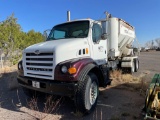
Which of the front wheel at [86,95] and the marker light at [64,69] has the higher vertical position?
the marker light at [64,69]

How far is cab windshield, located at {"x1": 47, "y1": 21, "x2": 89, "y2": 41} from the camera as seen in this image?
588cm

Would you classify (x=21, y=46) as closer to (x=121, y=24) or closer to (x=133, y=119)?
(x=121, y=24)

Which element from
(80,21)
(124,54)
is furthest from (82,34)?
(124,54)

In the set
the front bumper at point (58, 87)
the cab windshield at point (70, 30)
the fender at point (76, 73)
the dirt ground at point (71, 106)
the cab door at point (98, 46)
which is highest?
the cab windshield at point (70, 30)

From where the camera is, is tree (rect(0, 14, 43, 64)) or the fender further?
tree (rect(0, 14, 43, 64))

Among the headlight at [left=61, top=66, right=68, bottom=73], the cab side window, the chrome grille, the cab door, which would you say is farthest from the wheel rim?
the cab side window

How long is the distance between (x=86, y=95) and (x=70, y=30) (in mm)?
2396

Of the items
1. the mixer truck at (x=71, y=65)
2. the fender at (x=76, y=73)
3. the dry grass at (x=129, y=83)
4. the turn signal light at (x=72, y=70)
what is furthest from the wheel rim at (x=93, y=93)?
the dry grass at (x=129, y=83)

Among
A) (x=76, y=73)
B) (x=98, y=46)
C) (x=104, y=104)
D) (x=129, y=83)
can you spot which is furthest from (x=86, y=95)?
(x=129, y=83)

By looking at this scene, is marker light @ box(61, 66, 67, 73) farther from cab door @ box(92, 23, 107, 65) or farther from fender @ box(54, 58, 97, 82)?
cab door @ box(92, 23, 107, 65)

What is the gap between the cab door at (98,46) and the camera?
582 cm

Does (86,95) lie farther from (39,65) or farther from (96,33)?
(96,33)

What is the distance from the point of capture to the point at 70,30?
6.20m

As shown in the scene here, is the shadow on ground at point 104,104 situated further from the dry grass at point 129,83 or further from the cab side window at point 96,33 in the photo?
the cab side window at point 96,33
